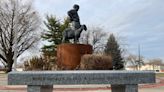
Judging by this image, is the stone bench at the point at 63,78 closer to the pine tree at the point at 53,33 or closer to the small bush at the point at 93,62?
the small bush at the point at 93,62

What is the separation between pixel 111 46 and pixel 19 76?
Result: 50849 millimetres

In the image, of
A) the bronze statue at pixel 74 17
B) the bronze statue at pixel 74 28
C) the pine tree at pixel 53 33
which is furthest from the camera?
the pine tree at pixel 53 33

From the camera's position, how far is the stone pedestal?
41.0 feet

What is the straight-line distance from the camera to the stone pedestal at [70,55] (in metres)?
12.5

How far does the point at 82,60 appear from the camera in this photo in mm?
12125

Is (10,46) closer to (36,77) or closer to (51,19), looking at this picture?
(51,19)

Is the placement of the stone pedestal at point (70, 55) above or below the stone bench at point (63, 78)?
above

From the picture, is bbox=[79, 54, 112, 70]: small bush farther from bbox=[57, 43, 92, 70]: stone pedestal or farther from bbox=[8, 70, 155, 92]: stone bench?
bbox=[8, 70, 155, 92]: stone bench

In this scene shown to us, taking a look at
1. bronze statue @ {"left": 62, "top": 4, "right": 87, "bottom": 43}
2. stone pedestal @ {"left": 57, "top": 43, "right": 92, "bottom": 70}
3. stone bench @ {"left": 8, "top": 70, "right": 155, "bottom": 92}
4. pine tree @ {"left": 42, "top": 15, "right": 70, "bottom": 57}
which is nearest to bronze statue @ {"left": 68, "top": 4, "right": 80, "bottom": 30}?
bronze statue @ {"left": 62, "top": 4, "right": 87, "bottom": 43}

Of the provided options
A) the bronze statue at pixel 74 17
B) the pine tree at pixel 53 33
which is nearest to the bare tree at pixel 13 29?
the pine tree at pixel 53 33

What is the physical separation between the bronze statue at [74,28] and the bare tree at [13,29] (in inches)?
1784

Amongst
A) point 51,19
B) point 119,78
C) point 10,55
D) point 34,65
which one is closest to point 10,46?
point 10,55

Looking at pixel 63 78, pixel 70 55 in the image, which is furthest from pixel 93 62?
pixel 63 78

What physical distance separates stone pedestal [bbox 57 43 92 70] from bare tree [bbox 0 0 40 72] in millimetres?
46525
